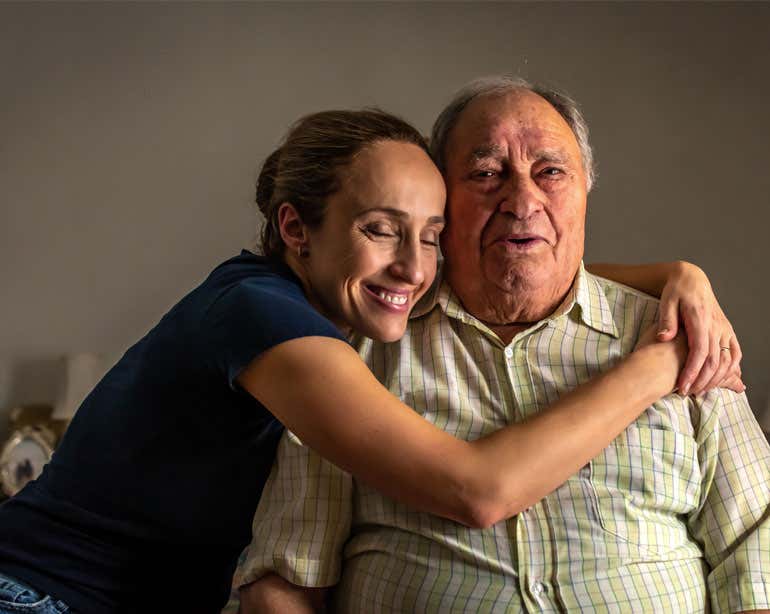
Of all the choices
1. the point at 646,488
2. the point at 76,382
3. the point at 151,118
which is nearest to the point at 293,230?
the point at 646,488

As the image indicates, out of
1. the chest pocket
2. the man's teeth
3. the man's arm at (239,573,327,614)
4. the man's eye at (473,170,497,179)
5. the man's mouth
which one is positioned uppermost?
the man's eye at (473,170,497,179)

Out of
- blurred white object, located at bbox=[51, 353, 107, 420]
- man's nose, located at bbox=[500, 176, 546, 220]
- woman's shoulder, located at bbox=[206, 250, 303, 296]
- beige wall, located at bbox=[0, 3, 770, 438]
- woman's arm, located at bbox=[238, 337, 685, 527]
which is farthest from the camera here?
beige wall, located at bbox=[0, 3, 770, 438]

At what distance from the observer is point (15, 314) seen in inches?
160

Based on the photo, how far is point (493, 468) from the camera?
50.1 inches

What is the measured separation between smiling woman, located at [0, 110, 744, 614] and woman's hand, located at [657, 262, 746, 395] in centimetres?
3

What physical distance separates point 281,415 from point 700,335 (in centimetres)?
68

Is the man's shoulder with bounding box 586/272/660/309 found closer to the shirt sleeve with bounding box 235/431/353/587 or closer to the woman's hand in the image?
the woman's hand

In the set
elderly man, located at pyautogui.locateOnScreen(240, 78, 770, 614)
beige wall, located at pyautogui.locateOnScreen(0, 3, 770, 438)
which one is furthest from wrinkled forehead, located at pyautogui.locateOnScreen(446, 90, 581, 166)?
beige wall, located at pyautogui.locateOnScreen(0, 3, 770, 438)

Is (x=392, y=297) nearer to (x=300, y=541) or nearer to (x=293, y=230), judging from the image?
(x=293, y=230)

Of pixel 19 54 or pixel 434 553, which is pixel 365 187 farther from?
pixel 19 54

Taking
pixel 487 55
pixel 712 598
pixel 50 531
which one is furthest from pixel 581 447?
pixel 487 55

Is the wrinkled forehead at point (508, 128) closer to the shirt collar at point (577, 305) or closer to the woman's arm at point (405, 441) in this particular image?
the shirt collar at point (577, 305)

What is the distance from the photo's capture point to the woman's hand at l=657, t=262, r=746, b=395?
4.75ft

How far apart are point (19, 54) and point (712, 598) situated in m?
3.76
